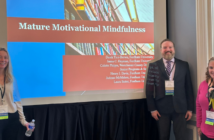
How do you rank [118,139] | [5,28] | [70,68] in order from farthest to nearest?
[118,139] → [70,68] → [5,28]

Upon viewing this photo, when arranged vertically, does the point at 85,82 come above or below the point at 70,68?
below

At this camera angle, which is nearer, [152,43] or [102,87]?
[102,87]

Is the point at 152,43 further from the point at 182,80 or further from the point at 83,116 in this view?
the point at 83,116

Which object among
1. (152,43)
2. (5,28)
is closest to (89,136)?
(152,43)

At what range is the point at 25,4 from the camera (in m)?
2.07

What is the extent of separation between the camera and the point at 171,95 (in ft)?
6.86

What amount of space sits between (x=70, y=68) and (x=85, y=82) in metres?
0.29

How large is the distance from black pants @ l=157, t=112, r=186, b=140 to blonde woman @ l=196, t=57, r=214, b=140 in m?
0.33

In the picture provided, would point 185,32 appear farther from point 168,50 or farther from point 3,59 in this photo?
point 3,59

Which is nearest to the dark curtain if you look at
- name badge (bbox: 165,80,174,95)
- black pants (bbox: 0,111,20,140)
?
black pants (bbox: 0,111,20,140)

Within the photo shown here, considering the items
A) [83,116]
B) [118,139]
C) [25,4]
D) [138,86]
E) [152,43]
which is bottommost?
[118,139]

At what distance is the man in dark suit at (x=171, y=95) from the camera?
6.79 ft

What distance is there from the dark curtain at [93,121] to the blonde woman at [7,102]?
0.96 feet

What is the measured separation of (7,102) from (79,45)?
1.12m
